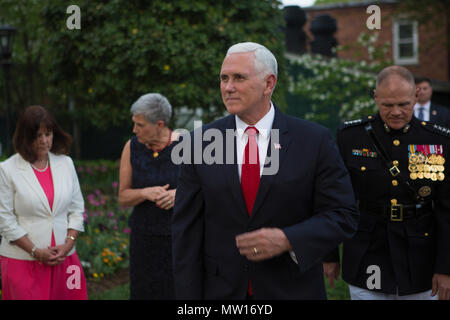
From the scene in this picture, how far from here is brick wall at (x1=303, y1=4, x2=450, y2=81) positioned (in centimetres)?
2314

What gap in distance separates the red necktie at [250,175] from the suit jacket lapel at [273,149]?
0.05 metres

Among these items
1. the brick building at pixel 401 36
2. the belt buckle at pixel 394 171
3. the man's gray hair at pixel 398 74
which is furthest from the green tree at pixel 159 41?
the brick building at pixel 401 36

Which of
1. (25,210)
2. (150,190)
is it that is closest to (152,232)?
(150,190)

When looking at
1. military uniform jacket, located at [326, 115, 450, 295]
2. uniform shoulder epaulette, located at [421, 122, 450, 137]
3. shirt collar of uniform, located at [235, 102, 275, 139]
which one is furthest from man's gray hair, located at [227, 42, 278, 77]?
uniform shoulder epaulette, located at [421, 122, 450, 137]

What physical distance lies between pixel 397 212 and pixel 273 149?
1479 mm

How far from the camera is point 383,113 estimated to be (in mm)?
3787

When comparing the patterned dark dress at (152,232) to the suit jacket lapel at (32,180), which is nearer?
the suit jacket lapel at (32,180)

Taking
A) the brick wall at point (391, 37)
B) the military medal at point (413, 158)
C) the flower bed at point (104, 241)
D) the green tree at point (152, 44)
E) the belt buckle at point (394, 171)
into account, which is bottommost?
the flower bed at point (104, 241)

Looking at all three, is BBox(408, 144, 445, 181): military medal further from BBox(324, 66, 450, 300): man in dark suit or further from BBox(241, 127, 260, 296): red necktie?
BBox(241, 127, 260, 296): red necktie

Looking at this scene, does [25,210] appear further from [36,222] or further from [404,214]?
[404,214]

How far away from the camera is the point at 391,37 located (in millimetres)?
25344

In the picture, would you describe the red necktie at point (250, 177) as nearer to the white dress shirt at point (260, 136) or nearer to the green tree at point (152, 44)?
A: the white dress shirt at point (260, 136)

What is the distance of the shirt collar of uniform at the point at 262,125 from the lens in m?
2.74
